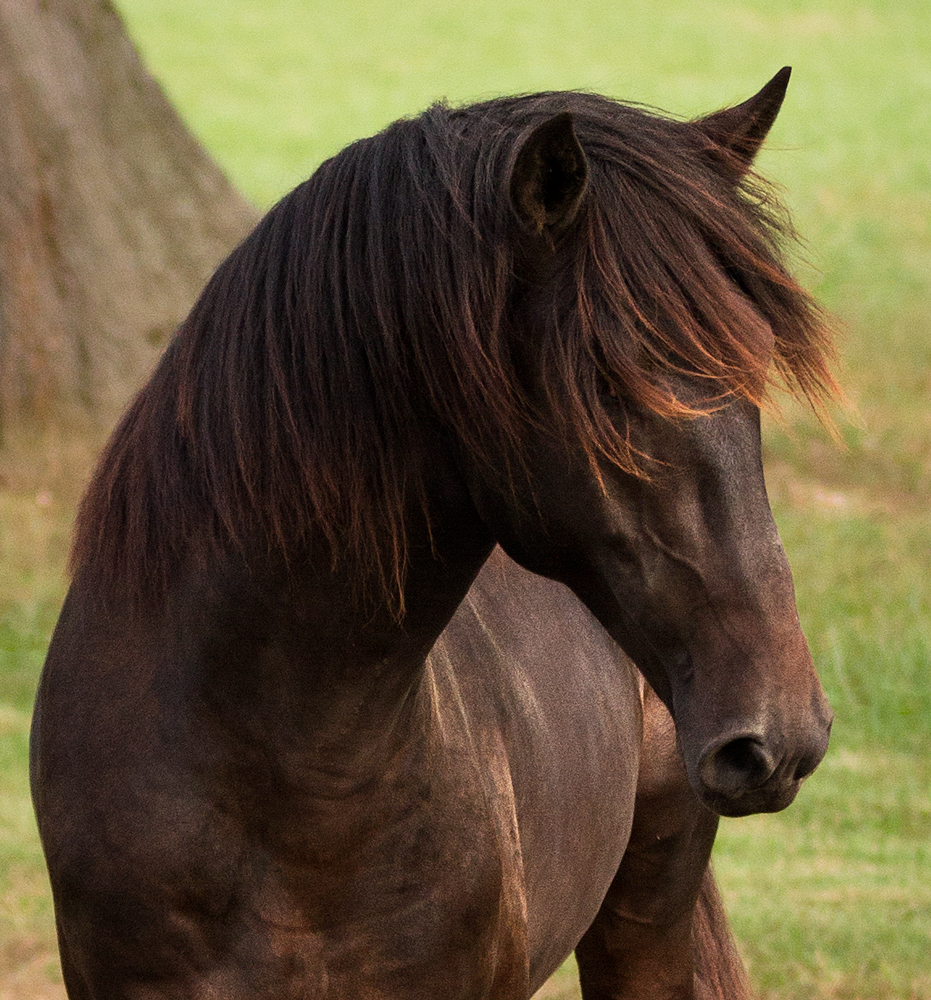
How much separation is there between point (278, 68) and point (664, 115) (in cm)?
2184

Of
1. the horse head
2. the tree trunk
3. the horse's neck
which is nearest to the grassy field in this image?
the horse head

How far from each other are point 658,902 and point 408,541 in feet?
5.22

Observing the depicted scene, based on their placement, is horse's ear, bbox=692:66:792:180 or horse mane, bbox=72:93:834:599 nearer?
horse mane, bbox=72:93:834:599

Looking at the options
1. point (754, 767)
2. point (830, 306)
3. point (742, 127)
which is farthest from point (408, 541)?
point (830, 306)

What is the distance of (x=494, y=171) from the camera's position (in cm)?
176

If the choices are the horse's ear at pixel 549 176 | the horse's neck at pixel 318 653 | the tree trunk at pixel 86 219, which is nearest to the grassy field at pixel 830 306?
the horse's ear at pixel 549 176

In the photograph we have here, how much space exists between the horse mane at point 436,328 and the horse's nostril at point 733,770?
33 centimetres

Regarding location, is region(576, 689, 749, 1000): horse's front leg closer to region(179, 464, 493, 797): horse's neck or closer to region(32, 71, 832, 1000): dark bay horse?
region(32, 71, 832, 1000): dark bay horse

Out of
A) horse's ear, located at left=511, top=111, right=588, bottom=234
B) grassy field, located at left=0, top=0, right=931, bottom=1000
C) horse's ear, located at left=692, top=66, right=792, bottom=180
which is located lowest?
grassy field, located at left=0, top=0, right=931, bottom=1000

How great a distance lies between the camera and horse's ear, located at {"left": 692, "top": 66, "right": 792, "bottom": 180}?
74.4 inches

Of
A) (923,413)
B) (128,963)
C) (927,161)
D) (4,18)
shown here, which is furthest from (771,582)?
(927,161)

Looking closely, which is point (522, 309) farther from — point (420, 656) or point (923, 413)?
point (923, 413)

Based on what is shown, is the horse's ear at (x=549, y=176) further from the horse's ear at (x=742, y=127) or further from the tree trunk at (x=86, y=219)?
the tree trunk at (x=86, y=219)

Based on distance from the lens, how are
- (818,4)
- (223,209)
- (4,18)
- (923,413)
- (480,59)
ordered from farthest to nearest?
(818,4) < (480,59) < (923,413) < (223,209) < (4,18)
